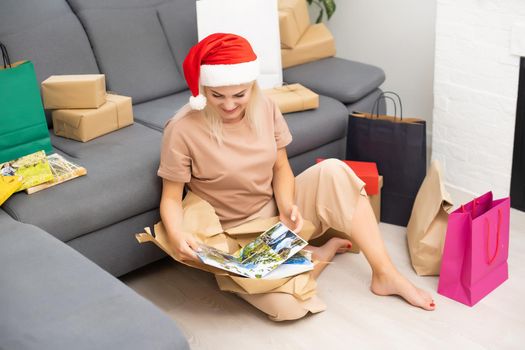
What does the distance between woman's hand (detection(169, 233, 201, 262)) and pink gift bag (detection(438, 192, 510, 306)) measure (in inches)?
31.1

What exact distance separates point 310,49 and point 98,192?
138cm

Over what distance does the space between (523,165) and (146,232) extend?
5.01 ft

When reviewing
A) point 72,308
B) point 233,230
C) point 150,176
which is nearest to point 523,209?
point 233,230

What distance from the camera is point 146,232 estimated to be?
2221mm

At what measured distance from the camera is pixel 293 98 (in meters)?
2.77

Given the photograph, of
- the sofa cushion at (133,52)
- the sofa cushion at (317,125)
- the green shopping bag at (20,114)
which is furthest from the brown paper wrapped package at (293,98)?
the green shopping bag at (20,114)

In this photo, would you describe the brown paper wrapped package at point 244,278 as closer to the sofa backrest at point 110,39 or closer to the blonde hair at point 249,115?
the blonde hair at point 249,115

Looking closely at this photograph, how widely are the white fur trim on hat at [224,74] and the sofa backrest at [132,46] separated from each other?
0.87 m

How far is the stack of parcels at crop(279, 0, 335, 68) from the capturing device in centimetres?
315

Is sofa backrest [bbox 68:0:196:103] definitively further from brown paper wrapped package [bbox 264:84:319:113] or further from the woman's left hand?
the woman's left hand

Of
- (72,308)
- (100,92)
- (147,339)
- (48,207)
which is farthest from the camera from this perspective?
(100,92)

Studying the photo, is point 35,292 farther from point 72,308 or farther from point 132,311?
point 132,311

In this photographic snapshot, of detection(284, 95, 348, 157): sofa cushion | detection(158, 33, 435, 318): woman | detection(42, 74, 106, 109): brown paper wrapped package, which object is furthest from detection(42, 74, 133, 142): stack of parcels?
detection(284, 95, 348, 157): sofa cushion

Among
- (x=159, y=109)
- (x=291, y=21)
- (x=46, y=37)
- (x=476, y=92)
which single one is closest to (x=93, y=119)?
(x=159, y=109)
